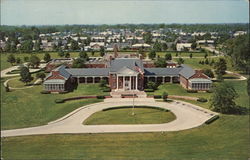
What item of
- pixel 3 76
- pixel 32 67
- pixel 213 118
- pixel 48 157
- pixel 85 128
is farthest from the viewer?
pixel 32 67

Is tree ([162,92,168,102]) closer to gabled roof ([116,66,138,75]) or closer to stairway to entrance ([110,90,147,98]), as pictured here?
stairway to entrance ([110,90,147,98])

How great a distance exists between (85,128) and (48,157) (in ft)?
27.7

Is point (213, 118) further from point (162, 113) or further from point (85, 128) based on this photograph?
point (85, 128)

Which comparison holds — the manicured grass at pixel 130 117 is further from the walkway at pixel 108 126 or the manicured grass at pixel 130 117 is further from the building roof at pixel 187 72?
the building roof at pixel 187 72

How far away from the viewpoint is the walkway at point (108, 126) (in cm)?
2839

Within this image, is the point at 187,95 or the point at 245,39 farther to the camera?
the point at 245,39

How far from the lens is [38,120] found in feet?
105

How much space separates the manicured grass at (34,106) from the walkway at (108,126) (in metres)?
1.53

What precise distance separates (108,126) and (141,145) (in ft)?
22.0

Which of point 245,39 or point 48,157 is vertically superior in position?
point 245,39

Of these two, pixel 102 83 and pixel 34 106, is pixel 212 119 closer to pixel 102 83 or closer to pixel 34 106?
pixel 102 83

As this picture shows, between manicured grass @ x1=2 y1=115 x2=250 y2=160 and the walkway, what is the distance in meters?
1.41

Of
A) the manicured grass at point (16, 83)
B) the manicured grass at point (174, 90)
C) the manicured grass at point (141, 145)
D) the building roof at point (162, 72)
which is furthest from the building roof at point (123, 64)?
the manicured grass at point (141, 145)

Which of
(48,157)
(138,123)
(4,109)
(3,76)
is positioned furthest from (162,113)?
(3,76)
